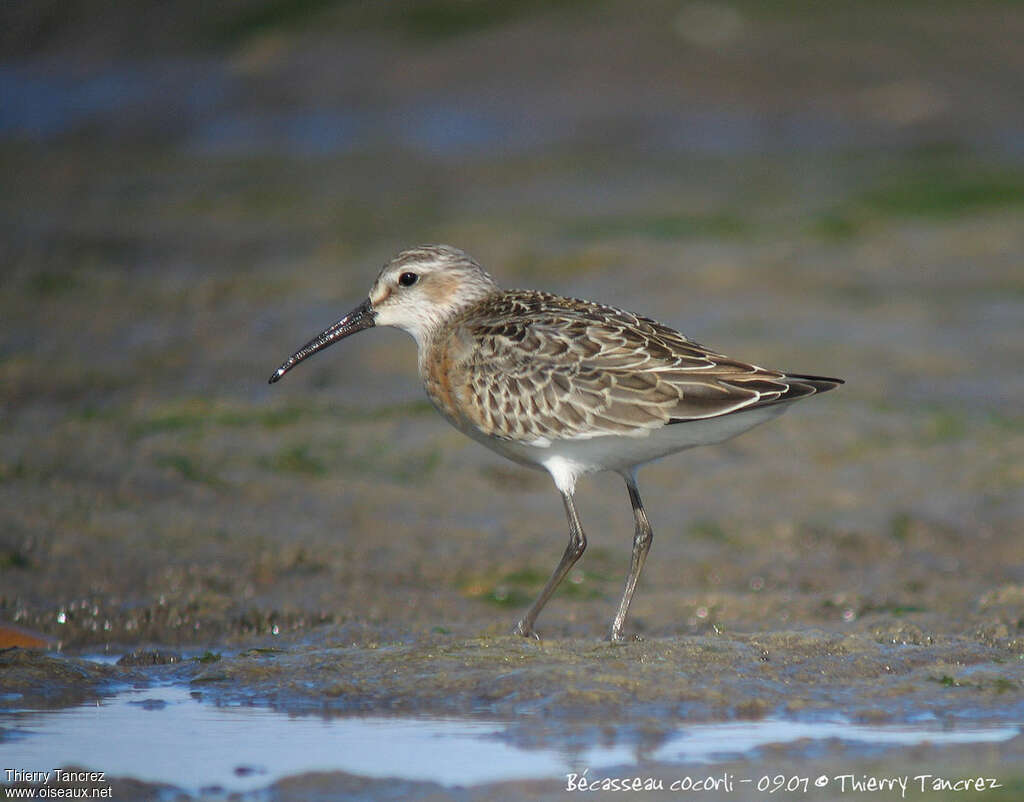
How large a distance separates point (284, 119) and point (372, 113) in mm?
1220

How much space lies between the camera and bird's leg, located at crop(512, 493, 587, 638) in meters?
7.97

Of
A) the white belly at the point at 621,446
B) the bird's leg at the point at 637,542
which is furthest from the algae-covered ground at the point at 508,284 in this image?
the white belly at the point at 621,446

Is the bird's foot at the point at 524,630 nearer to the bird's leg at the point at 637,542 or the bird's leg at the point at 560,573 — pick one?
the bird's leg at the point at 560,573

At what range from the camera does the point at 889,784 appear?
575cm

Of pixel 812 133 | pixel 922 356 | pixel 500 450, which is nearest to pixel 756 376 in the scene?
pixel 500 450

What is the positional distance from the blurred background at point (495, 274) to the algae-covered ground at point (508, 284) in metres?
0.05

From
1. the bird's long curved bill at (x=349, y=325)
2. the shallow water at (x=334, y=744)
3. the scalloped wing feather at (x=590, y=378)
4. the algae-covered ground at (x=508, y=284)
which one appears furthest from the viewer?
the bird's long curved bill at (x=349, y=325)

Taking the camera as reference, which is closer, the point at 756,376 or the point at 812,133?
the point at 756,376

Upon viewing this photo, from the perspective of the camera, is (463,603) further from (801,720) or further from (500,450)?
(801,720)

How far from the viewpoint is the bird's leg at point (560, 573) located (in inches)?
314

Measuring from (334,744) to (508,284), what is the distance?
9497mm

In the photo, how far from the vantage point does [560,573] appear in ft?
26.9

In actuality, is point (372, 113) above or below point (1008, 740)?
above

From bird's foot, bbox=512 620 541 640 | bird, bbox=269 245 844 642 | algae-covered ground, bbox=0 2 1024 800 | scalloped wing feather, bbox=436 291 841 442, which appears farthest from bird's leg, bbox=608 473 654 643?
scalloped wing feather, bbox=436 291 841 442
